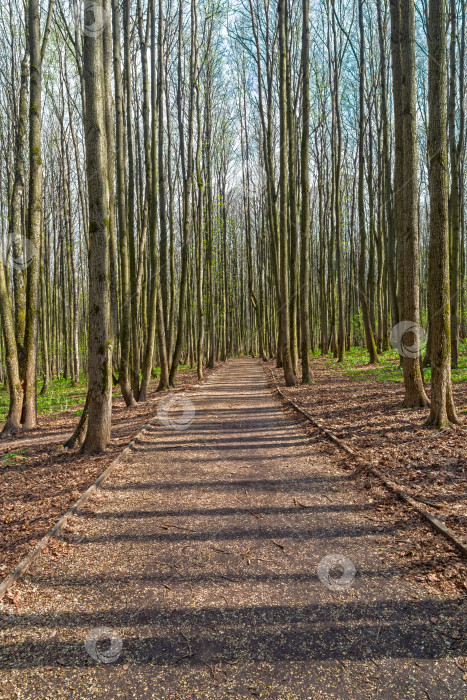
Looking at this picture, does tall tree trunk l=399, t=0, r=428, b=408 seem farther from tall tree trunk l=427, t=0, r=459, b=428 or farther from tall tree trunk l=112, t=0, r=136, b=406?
tall tree trunk l=112, t=0, r=136, b=406

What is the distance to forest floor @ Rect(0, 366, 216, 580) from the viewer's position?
389 cm

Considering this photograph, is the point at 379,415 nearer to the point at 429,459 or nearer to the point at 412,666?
the point at 429,459

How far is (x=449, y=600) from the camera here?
8.95ft

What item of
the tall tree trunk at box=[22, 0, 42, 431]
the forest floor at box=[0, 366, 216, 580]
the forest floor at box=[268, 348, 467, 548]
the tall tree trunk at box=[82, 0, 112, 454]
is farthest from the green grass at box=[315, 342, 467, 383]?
the tall tree trunk at box=[22, 0, 42, 431]

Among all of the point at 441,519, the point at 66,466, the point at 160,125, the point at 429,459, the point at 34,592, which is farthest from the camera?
the point at 160,125

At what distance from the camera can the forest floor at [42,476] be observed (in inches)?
153

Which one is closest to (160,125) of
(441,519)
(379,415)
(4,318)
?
(4,318)

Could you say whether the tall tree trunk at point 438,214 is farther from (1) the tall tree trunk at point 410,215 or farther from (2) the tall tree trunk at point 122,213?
(2) the tall tree trunk at point 122,213

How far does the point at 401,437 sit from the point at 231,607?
4.43 meters

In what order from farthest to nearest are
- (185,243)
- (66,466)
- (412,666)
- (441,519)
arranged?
1. (185,243)
2. (66,466)
3. (441,519)
4. (412,666)

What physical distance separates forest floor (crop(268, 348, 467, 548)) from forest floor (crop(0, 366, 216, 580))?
3265 millimetres

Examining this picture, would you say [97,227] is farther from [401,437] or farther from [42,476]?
[401,437]

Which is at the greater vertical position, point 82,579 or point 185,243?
point 185,243

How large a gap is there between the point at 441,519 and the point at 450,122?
13098 mm
